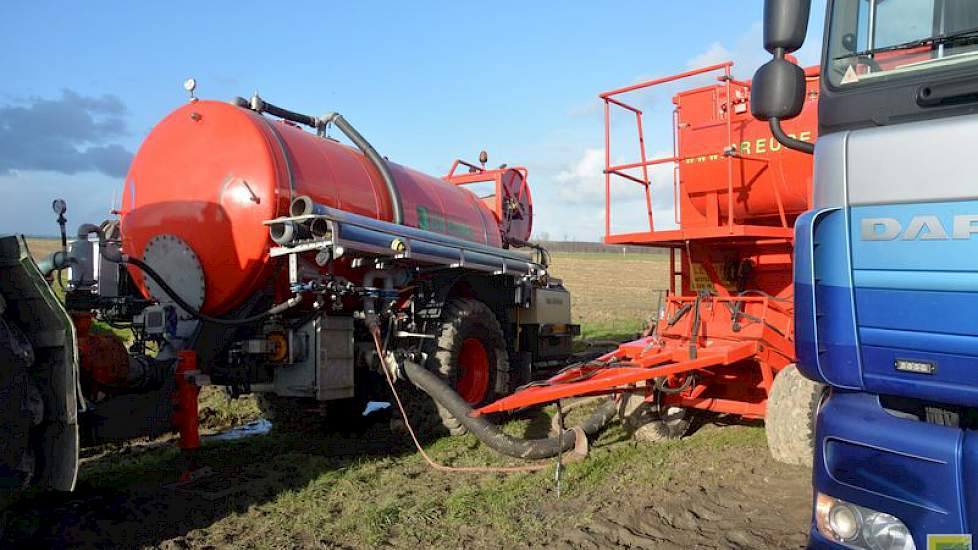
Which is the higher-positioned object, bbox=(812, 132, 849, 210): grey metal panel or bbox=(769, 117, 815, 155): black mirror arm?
bbox=(769, 117, 815, 155): black mirror arm

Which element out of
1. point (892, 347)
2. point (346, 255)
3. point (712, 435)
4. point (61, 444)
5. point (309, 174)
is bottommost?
point (712, 435)

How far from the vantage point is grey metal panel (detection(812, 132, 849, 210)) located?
110 inches

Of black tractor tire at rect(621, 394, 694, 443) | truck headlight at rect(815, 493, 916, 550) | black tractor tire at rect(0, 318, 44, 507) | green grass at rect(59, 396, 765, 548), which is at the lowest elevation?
green grass at rect(59, 396, 765, 548)

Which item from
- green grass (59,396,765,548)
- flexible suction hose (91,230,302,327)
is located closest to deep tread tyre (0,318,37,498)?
green grass (59,396,765,548)

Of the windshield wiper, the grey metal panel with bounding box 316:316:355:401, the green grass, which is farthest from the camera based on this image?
the grey metal panel with bounding box 316:316:355:401

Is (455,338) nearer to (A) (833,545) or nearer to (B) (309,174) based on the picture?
(B) (309,174)

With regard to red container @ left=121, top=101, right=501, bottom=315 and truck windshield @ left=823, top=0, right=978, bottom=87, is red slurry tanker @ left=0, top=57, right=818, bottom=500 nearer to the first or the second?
red container @ left=121, top=101, right=501, bottom=315

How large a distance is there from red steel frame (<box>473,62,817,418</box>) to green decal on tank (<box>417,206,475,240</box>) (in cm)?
159

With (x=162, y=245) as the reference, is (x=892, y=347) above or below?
below

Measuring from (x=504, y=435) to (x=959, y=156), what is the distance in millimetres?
3941

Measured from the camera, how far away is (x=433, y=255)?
257 inches

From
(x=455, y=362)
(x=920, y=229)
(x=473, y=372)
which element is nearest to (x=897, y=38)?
(x=920, y=229)

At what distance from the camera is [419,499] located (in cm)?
493

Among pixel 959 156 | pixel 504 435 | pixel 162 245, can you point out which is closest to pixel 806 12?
pixel 959 156
